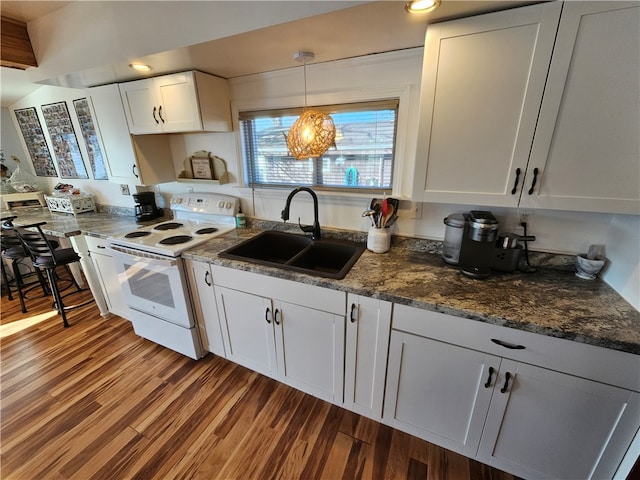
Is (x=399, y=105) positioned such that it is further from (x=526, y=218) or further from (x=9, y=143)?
(x=9, y=143)

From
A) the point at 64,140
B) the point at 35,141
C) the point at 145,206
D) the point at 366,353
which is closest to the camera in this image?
the point at 366,353

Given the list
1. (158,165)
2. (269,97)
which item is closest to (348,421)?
(269,97)

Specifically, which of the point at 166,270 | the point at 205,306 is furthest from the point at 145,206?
the point at 205,306

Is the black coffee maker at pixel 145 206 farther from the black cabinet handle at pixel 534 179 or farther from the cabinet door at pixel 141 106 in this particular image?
the black cabinet handle at pixel 534 179

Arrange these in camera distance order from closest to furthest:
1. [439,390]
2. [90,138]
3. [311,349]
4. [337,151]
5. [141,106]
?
[439,390], [311,349], [337,151], [141,106], [90,138]

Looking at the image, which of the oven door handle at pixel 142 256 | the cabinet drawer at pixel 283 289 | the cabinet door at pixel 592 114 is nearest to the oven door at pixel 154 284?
the oven door handle at pixel 142 256

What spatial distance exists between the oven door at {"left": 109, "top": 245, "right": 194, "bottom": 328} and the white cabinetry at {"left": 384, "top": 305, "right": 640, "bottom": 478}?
4.68ft

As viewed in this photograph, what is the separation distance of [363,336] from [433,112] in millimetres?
1144

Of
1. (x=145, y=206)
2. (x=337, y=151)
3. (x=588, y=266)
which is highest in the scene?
(x=337, y=151)

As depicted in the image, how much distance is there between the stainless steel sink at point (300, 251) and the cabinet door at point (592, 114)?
1.01 meters

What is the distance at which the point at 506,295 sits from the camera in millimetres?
1145

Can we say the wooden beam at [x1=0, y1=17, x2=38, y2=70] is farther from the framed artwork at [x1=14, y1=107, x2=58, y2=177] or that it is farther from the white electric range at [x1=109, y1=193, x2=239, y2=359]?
the framed artwork at [x1=14, y1=107, x2=58, y2=177]

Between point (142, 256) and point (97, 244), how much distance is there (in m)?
0.76

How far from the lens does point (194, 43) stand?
1.29m
